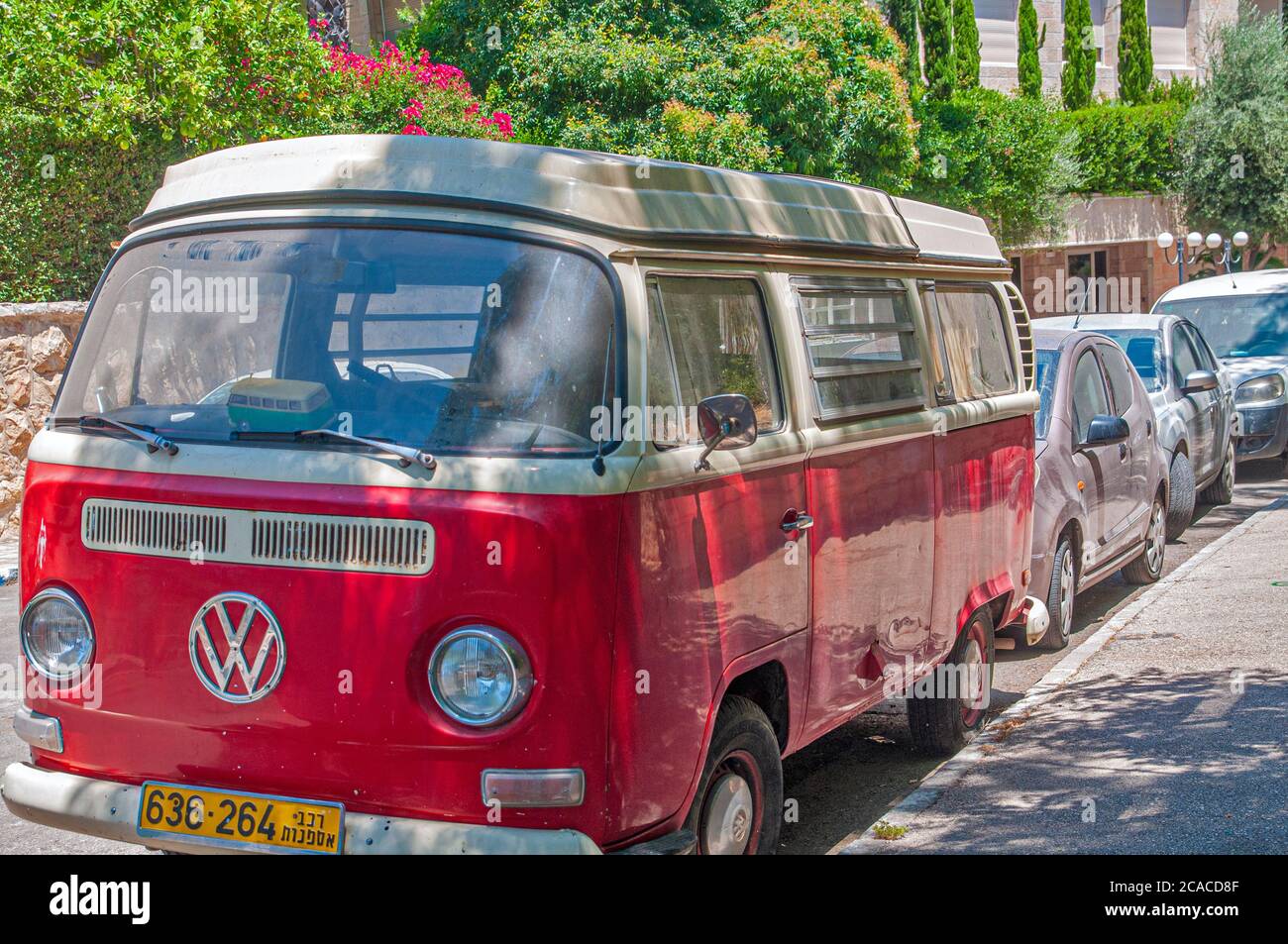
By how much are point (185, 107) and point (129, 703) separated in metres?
10.3

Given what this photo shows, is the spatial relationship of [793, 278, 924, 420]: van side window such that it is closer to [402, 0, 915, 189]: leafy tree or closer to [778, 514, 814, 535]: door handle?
[778, 514, 814, 535]: door handle

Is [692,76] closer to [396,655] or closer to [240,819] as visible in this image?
[396,655]

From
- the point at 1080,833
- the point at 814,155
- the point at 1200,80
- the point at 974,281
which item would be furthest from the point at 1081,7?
the point at 1080,833

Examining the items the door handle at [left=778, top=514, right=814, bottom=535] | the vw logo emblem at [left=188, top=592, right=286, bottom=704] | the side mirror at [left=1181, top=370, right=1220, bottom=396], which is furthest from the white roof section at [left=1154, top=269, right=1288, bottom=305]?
the vw logo emblem at [left=188, top=592, right=286, bottom=704]

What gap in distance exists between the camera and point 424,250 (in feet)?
13.0

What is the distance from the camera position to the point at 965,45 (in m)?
31.1

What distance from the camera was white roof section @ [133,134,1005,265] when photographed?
3.94 metres

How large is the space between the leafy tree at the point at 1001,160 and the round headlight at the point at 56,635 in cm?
2431

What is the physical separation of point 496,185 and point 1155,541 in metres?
7.95

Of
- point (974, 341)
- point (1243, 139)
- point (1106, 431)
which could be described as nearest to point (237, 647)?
point (974, 341)

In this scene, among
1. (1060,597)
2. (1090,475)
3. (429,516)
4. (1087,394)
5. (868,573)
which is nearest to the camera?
(429,516)

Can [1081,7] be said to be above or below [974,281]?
above

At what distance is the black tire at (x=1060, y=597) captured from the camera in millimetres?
Result: 8406

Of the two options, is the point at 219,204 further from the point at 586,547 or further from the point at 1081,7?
the point at 1081,7
